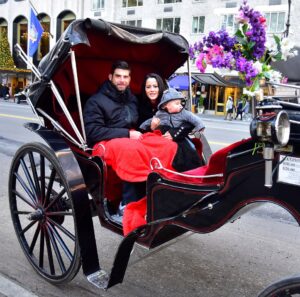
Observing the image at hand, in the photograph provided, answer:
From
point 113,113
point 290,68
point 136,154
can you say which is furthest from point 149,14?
point 290,68

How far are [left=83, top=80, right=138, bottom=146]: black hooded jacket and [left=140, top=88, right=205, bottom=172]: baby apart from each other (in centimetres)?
34

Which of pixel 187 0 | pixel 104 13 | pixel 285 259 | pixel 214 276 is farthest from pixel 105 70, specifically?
pixel 104 13

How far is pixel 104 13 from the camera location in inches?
1373

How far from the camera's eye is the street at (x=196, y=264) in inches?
133

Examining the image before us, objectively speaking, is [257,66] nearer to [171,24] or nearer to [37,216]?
[37,216]

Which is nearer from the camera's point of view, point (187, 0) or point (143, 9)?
point (187, 0)

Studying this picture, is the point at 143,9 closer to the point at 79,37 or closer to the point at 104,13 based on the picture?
the point at 104,13

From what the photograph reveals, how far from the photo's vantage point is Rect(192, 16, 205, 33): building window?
3000 cm

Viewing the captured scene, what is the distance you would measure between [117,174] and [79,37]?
1077 millimetres

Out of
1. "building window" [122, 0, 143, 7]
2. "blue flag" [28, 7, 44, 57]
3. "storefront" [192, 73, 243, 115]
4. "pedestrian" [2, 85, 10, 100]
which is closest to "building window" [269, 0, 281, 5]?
"storefront" [192, 73, 243, 115]

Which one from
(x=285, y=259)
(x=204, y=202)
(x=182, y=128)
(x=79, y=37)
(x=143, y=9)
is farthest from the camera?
(x=143, y=9)

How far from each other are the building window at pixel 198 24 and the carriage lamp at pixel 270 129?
29168 millimetres

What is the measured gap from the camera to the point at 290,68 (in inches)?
107

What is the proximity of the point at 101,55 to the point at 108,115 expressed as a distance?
37.6 inches
